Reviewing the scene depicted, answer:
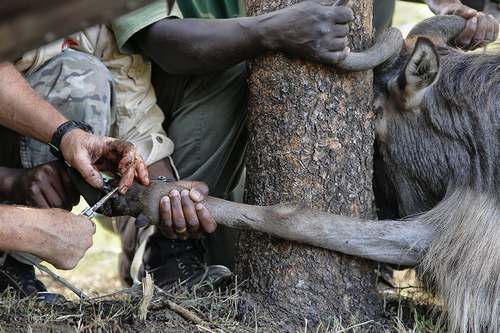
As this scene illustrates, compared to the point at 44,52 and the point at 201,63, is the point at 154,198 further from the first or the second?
the point at 44,52

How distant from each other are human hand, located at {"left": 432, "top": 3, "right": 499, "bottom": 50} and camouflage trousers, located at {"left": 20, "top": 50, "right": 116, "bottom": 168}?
180 centimetres

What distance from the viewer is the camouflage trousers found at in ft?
6.59

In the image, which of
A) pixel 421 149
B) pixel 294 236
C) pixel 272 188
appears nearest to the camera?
pixel 294 236

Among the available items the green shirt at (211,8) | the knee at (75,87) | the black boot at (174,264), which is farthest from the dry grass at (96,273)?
the green shirt at (211,8)

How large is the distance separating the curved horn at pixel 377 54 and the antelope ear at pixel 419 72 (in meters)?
0.11

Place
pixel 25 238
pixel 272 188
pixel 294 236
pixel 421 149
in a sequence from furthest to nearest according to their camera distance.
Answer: pixel 421 149, pixel 272 188, pixel 294 236, pixel 25 238

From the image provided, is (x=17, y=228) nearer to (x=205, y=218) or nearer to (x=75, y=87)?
(x=205, y=218)

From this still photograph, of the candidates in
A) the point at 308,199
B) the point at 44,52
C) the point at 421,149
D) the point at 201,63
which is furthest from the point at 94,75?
the point at 421,149

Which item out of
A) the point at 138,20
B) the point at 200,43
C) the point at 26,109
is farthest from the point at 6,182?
the point at 200,43

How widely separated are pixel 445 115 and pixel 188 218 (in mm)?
1134

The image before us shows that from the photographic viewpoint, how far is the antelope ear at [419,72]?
1713 millimetres

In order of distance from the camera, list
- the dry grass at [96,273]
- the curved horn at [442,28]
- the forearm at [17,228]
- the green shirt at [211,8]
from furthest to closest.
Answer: the dry grass at [96,273] < the green shirt at [211,8] < the curved horn at [442,28] < the forearm at [17,228]

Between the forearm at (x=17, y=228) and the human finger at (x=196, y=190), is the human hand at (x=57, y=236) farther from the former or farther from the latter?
the human finger at (x=196, y=190)

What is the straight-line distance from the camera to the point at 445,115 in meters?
1.88
